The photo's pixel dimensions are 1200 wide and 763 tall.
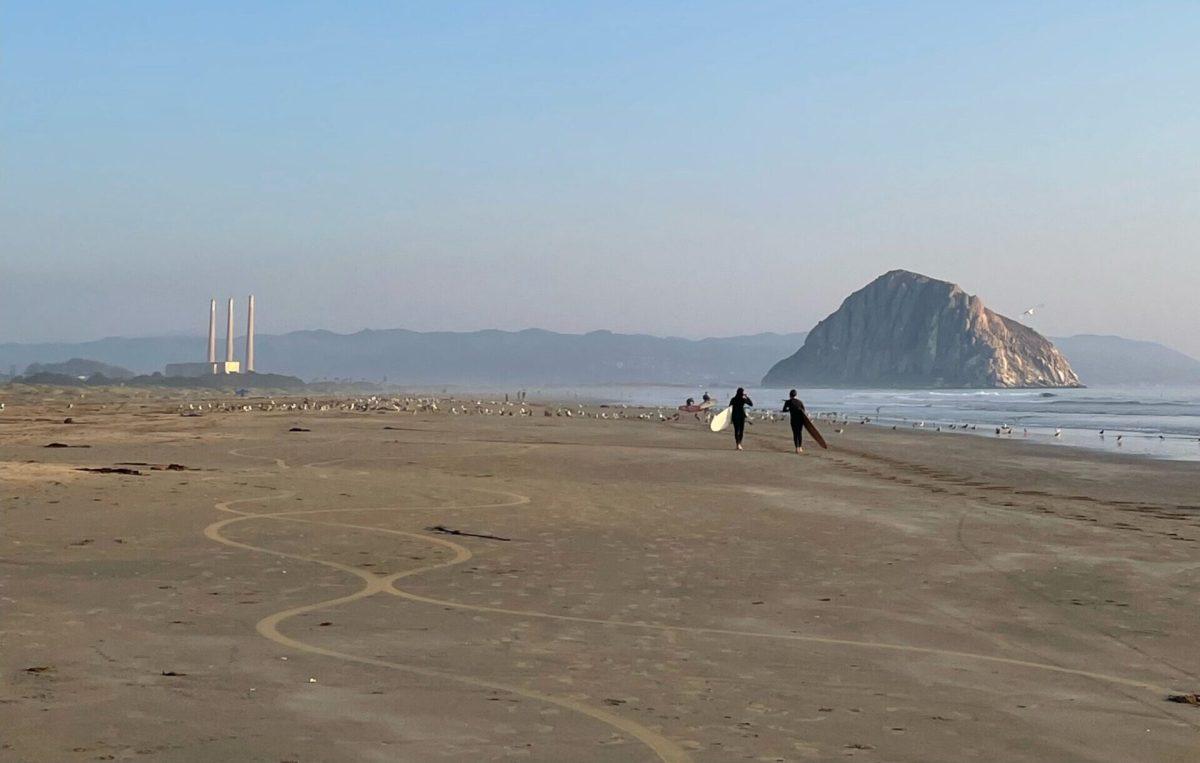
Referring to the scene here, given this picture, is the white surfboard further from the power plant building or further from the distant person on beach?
the power plant building

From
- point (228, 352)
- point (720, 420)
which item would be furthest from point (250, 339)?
point (720, 420)

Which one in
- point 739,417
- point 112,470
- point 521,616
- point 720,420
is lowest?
point 521,616

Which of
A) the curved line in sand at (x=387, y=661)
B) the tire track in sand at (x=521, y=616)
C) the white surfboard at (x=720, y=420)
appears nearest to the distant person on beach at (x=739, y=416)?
the white surfboard at (x=720, y=420)

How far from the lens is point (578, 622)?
8.19 m

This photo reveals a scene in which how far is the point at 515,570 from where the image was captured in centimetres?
1040

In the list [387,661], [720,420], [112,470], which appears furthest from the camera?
[720,420]

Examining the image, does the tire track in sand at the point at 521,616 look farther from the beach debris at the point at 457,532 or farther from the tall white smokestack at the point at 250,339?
the tall white smokestack at the point at 250,339

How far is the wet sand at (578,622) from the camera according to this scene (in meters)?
5.43

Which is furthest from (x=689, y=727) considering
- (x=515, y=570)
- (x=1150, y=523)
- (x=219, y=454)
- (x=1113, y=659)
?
(x=219, y=454)

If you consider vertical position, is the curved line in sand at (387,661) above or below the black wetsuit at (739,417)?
below

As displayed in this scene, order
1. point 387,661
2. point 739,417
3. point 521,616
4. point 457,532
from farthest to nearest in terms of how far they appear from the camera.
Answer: point 739,417 → point 457,532 → point 521,616 → point 387,661

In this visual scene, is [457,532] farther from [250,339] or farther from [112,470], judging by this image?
[250,339]

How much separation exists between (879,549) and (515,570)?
14.3ft

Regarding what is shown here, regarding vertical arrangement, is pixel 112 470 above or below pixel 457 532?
above
